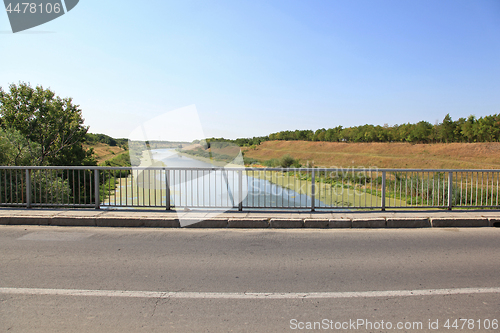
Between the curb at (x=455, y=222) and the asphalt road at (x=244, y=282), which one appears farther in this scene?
the curb at (x=455, y=222)

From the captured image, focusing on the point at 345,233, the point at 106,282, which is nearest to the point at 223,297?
the point at 106,282

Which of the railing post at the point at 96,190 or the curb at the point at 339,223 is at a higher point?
the railing post at the point at 96,190

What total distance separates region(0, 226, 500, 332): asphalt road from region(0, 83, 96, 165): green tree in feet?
50.1

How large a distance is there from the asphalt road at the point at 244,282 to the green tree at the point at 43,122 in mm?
15280

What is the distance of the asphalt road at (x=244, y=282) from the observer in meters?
3.06

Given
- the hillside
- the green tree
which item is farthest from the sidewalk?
the hillside

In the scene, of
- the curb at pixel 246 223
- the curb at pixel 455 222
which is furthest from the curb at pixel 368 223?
the curb at pixel 246 223

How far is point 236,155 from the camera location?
28.0 feet

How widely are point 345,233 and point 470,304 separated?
3201mm

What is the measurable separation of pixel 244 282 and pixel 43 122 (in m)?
20.7

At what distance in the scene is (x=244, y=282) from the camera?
3998 millimetres

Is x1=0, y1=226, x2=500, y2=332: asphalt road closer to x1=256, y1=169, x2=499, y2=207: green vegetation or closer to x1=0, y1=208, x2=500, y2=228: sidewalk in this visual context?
x1=0, y1=208, x2=500, y2=228: sidewalk

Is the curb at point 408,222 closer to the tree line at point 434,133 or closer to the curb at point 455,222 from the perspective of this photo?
the curb at point 455,222

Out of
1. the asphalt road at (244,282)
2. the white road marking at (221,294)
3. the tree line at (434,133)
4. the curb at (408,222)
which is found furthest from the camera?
the tree line at (434,133)
